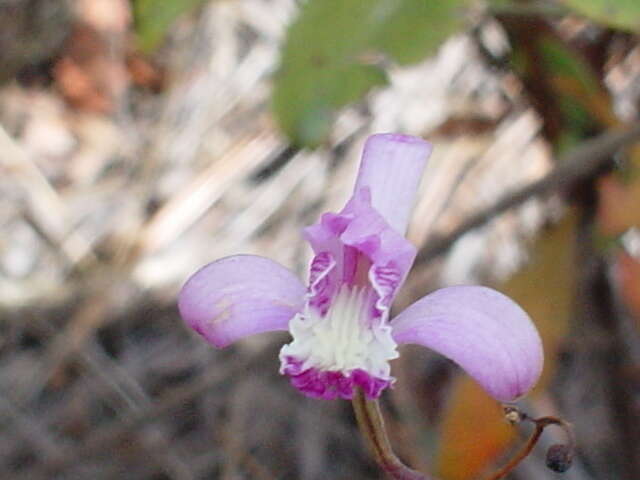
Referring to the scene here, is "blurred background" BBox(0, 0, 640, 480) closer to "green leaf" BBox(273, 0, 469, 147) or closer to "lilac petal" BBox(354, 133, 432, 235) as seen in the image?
"green leaf" BBox(273, 0, 469, 147)

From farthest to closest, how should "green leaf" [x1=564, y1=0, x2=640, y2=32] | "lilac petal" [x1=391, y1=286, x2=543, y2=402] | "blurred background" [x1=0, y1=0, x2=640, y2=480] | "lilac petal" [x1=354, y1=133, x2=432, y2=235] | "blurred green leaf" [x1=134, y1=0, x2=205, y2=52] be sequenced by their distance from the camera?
"blurred background" [x1=0, y1=0, x2=640, y2=480] < "blurred green leaf" [x1=134, y1=0, x2=205, y2=52] < "green leaf" [x1=564, y1=0, x2=640, y2=32] < "lilac petal" [x1=354, y1=133, x2=432, y2=235] < "lilac petal" [x1=391, y1=286, x2=543, y2=402]

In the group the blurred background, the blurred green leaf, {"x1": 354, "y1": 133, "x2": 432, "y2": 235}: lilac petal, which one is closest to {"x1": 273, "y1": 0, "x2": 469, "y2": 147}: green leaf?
the blurred background

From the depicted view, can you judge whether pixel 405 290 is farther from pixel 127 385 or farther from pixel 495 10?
pixel 495 10

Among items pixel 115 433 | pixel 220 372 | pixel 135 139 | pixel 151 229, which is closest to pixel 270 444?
pixel 220 372

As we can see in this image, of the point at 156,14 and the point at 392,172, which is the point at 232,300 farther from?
the point at 156,14

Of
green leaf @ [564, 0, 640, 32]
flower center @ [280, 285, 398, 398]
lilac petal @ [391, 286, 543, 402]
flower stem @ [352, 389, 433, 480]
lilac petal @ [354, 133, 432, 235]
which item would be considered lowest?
flower stem @ [352, 389, 433, 480]

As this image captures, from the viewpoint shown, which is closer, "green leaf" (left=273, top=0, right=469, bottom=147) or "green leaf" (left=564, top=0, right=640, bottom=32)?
"green leaf" (left=564, top=0, right=640, bottom=32)

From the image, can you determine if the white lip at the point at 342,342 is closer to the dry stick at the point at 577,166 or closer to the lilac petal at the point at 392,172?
the lilac petal at the point at 392,172
